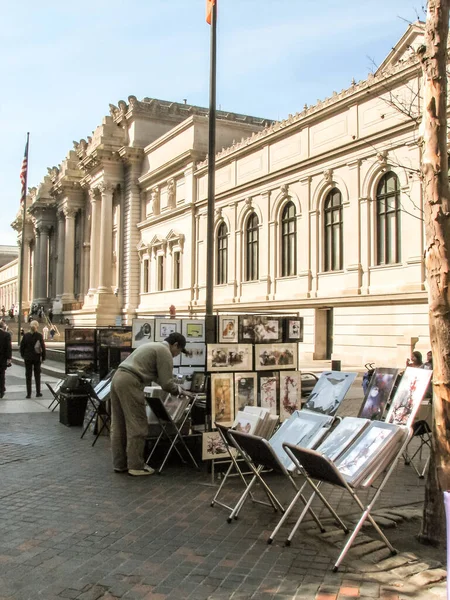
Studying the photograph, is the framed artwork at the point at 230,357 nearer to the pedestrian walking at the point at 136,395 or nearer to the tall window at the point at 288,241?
the pedestrian walking at the point at 136,395

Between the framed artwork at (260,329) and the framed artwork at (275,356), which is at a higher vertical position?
the framed artwork at (260,329)

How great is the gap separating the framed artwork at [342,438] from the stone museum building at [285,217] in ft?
19.5

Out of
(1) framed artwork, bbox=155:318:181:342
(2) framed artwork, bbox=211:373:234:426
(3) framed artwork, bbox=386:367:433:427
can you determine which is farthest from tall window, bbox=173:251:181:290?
(3) framed artwork, bbox=386:367:433:427

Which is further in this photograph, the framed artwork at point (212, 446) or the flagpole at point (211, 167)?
the flagpole at point (211, 167)

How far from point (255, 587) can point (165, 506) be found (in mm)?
2210

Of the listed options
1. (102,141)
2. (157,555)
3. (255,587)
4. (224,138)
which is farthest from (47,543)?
(102,141)

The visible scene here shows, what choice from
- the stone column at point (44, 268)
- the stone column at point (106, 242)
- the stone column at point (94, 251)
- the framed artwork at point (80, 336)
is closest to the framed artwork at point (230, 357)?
the framed artwork at point (80, 336)

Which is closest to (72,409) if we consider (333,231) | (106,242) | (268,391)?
(268,391)

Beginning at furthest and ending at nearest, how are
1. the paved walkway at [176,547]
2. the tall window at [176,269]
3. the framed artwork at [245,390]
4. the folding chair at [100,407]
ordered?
the tall window at [176,269] < the folding chair at [100,407] < the framed artwork at [245,390] < the paved walkway at [176,547]

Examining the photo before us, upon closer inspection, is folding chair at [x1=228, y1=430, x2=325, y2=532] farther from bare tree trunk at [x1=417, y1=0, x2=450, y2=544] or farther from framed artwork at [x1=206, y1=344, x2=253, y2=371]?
framed artwork at [x1=206, y1=344, x2=253, y2=371]

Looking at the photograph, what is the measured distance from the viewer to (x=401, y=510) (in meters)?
6.24

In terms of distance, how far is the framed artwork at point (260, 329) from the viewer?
8180mm

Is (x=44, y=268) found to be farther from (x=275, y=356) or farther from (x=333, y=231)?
(x=275, y=356)

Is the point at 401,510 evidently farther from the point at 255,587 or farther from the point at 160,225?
the point at 160,225
